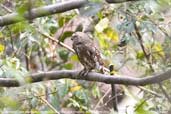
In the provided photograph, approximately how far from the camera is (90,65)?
223cm

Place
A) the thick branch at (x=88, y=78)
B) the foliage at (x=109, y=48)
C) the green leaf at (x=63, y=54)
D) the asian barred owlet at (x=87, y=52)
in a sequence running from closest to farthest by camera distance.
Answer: the thick branch at (x=88, y=78)
the asian barred owlet at (x=87, y=52)
the foliage at (x=109, y=48)
the green leaf at (x=63, y=54)

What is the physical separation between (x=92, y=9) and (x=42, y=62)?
2.00 meters

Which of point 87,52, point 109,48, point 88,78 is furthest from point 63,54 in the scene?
point 88,78

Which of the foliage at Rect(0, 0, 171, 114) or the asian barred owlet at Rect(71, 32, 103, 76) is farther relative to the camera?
the foliage at Rect(0, 0, 171, 114)

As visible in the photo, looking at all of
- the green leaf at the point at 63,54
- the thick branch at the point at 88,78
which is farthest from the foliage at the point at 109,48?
the thick branch at the point at 88,78

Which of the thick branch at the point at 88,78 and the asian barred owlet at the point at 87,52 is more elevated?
the asian barred owlet at the point at 87,52

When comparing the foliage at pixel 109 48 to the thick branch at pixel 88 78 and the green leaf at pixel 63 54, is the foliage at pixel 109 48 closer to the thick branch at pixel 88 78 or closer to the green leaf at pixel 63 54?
the green leaf at pixel 63 54

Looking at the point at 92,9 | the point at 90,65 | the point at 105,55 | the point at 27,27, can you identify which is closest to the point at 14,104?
the point at 27,27

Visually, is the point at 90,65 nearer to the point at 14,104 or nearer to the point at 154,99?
the point at 154,99

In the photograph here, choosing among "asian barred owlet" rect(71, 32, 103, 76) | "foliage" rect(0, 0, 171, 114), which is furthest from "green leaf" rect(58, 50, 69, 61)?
"asian barred owlet" rect(71, 32, 103, 76)

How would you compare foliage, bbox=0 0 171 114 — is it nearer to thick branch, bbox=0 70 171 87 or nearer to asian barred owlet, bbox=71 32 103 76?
asian barred owlet, bbox=71 32 103 76

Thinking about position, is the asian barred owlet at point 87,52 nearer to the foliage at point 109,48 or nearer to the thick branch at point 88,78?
the foliage at point 109,48

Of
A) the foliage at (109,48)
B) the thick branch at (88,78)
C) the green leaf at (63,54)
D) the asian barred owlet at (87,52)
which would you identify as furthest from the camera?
the green leaf at (63,54)

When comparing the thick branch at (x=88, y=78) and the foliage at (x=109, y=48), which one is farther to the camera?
the foliage at (x=109, y=48)
